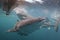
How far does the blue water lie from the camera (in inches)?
95.2

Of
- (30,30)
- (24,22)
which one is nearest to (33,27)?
(30,30)

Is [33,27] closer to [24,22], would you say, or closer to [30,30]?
[30,30]

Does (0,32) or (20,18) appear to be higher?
(20,18)

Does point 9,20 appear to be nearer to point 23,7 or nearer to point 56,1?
point 23,7

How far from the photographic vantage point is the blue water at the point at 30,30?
2.42 meters

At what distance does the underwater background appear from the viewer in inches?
95.2

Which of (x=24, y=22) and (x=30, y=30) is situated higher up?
(x=24, y=22)

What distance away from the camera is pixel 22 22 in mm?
2400

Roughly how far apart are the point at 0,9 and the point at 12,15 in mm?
229

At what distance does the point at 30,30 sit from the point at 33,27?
72mm

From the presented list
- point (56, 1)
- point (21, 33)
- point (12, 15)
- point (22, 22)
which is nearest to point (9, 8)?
point (12, 15)

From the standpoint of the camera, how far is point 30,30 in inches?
95.5

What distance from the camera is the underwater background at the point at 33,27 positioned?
2417mm

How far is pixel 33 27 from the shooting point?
2.42 metres
